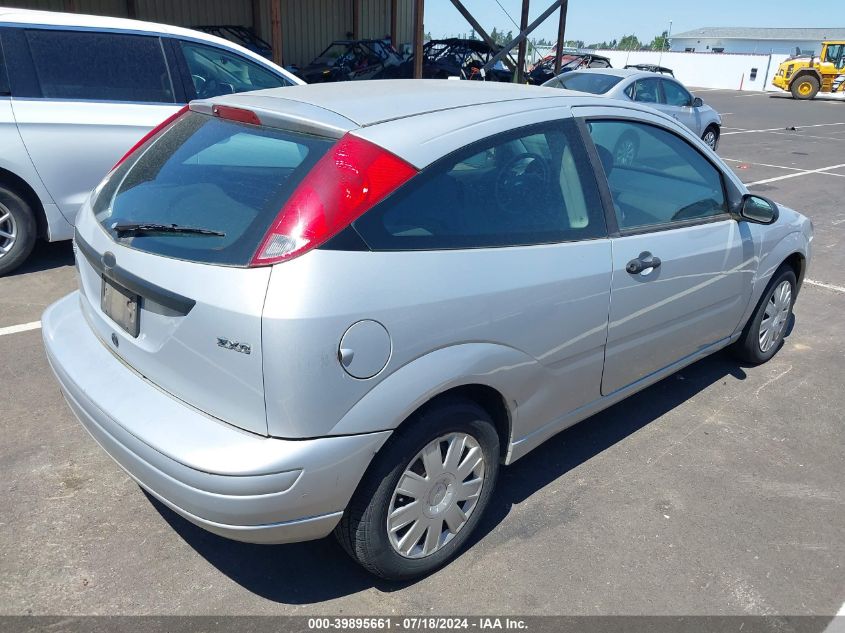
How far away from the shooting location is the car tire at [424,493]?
2377mm

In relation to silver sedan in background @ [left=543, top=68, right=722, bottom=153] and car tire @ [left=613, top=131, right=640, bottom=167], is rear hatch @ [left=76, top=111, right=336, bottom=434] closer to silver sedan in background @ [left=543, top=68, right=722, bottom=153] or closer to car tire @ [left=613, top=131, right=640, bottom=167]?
car tire @ [left=613, top=131, right=640, bottom=167]

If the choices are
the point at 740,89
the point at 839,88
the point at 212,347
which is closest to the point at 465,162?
the point at 212,347

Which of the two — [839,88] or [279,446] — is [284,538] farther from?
[839,88]

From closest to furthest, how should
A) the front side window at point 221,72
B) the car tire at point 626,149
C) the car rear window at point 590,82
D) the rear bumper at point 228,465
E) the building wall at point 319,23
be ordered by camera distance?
the rear bumper at point 228,465 < the car tire at point 626,149 < the front side window at point 221,72 < the car rear window at point 590,82 < the building wall at point 319,23

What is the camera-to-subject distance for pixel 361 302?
2131 mm

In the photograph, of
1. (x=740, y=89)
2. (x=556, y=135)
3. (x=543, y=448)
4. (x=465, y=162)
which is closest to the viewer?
(x=465, y=162)

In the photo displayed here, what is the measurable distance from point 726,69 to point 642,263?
5266cm

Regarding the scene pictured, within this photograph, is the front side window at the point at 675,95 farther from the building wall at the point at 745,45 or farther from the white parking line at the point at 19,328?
the building wall at the point at 745,45

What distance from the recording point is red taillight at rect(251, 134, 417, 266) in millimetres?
2121

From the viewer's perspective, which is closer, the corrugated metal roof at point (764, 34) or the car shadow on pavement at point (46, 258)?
the car shadow on pavement at point (46, 258)

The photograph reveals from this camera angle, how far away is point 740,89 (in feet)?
151

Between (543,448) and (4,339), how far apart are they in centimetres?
326

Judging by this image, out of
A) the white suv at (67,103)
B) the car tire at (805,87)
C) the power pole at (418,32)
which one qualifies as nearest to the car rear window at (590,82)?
the power pole at (418,32)

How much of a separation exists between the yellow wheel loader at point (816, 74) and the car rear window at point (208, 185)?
39.0 m
